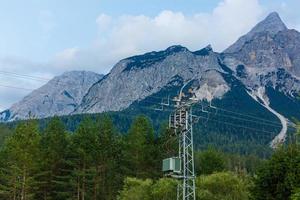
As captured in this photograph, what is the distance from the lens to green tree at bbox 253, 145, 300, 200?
136ft

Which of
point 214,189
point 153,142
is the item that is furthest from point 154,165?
point 214,189

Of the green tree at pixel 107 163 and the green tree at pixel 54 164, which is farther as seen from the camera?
the green tree at pixel 107 163

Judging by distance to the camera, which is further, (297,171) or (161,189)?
(161,189)

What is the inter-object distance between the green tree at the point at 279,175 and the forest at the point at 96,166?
44.6 feet

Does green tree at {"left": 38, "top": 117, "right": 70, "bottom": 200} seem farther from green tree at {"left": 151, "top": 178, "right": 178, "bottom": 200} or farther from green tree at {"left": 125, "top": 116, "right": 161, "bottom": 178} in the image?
green tree at {"left": 151, "top": 178, "right": 178, "bottom": 200}

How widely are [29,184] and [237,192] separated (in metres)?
27.5

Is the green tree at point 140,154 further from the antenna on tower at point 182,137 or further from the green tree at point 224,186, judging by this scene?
the antenna on tower at point 182,137

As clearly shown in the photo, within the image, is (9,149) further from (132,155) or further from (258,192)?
(258,192)

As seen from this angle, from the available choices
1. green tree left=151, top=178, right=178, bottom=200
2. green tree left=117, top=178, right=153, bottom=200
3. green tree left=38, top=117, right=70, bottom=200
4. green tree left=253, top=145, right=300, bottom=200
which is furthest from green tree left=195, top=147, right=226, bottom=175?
green tree left=253, top=145, right=300, bottom=200

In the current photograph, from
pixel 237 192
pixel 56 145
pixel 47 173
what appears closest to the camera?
pixel 237 192

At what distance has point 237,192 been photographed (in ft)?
199

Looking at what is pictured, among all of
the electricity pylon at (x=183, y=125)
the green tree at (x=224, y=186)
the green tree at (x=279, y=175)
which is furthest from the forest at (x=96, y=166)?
the green tree at (x=279, y=175)

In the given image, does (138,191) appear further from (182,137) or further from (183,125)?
(183,125)

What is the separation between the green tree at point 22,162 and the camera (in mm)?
66094
